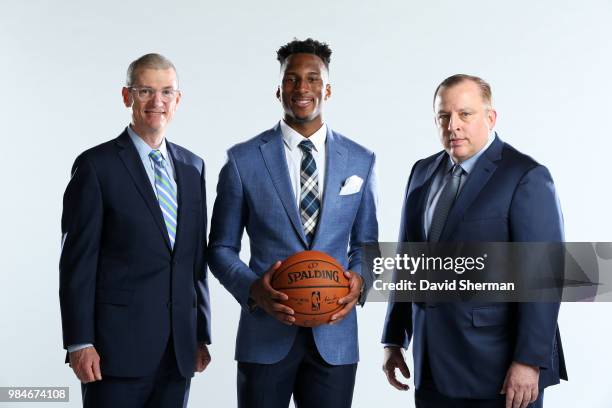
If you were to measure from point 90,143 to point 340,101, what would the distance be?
1.54 meters

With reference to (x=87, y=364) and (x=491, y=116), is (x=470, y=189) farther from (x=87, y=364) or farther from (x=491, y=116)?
(x=87, y=364)

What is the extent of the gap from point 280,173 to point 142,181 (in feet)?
1.50

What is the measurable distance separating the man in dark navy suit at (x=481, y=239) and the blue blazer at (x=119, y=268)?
0.84 m

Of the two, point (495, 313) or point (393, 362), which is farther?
point (393, 362)

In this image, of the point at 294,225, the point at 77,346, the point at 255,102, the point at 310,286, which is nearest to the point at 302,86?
the point at 294,225

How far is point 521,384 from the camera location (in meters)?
2.33

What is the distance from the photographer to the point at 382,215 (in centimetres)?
458

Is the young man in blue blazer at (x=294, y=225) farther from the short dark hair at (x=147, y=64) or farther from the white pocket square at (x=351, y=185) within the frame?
the short dark hair at (x=147, y=64)

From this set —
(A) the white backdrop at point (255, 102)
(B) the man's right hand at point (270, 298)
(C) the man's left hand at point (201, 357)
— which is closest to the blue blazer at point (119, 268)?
(C) the man's left hand at point (201, 357)

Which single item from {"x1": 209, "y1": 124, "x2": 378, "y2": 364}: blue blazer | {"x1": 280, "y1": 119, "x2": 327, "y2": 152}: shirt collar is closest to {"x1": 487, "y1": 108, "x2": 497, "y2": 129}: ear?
{"x1": 209, "y1": 124, "x2": 378, "y2": 364}: blue blazer

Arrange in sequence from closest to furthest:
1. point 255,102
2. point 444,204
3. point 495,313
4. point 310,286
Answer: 1. point 310,286
2. point 495,313
3. point 444,204
4. point 255,102

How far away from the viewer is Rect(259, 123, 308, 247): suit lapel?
2.50m

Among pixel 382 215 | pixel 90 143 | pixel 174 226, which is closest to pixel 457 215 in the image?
pixel 174 226

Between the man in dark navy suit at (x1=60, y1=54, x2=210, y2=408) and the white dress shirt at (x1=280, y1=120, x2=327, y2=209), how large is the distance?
0.36 m
